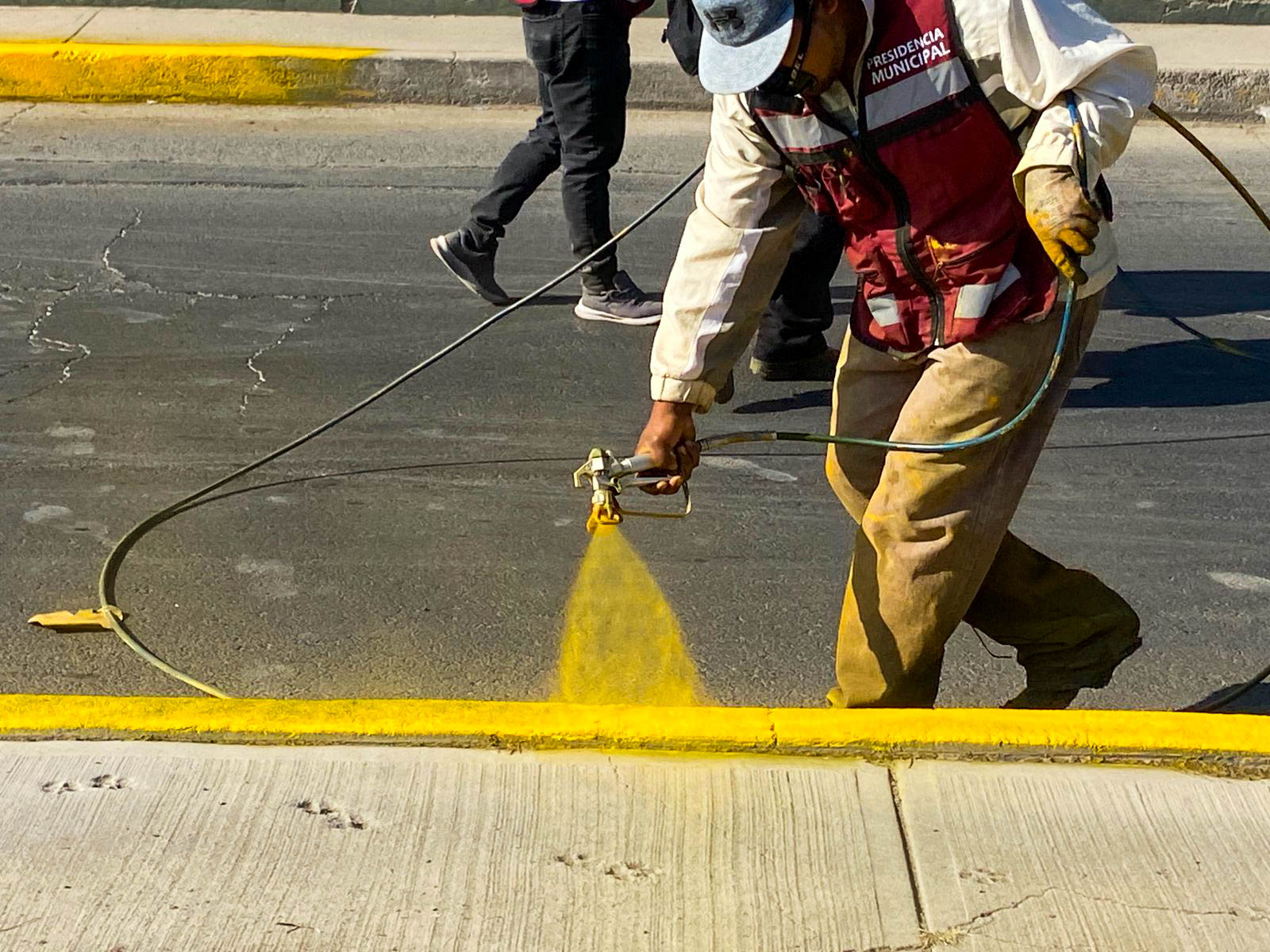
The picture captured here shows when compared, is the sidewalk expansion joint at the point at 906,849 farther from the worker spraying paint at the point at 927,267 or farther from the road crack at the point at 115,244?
the road crack at the point at 115,244

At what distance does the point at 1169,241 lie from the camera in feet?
20.8

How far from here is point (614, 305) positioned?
17.8 feet

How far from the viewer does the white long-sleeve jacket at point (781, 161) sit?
7.53 feet

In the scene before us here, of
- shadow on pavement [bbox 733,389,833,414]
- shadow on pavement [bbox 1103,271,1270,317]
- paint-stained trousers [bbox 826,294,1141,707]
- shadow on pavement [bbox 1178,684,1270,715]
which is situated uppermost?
paint-stained trousers [bbox 826,294,1141,707]

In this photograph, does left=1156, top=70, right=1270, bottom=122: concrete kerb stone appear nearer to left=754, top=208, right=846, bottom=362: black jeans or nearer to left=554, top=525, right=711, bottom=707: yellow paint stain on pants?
left=754, top=208, right=846, bottom=362: black jeans

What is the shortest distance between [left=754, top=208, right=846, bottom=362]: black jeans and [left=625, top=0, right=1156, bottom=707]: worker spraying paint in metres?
1.90

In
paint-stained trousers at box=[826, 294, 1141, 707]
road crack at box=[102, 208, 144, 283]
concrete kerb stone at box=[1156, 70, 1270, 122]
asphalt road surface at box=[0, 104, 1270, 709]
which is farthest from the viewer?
concrete kerb stone at box=[1156, 70, 1270, 122]

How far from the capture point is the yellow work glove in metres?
2.26

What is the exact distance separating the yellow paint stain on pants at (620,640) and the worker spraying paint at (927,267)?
486 millimetres

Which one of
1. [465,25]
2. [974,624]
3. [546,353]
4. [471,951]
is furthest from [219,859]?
[465,25]

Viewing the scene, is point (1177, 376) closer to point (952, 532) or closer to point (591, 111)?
point (591, 111)

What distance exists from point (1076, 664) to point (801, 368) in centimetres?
210

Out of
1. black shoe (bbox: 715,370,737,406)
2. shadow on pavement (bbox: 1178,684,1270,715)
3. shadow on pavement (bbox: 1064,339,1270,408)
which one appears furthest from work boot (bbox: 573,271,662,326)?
shadow on pavement (bbox: 1178,684,1270,715)

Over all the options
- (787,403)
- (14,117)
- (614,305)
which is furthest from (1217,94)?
(14,117)
